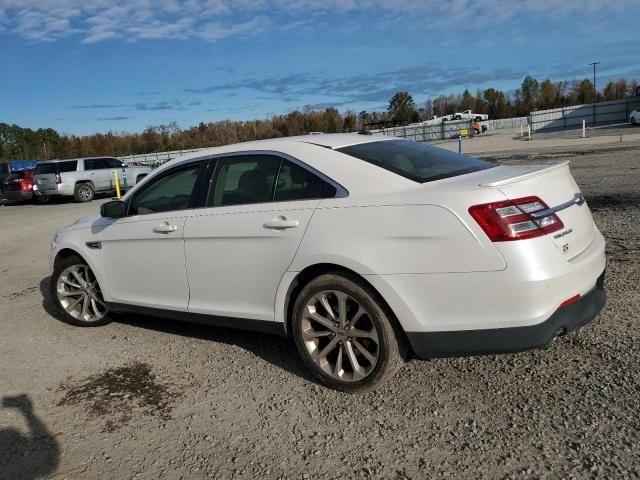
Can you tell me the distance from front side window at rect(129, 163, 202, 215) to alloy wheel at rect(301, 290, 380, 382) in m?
1.50

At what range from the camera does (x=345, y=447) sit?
9.78 feet

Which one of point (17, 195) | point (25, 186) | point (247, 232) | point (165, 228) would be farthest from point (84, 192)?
point (247, 232)

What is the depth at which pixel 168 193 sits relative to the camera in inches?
184

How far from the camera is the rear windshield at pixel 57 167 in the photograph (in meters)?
20.8

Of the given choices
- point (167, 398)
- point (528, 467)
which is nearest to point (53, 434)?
point (167, 398)

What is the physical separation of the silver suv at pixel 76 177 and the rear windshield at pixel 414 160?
18.0 metres

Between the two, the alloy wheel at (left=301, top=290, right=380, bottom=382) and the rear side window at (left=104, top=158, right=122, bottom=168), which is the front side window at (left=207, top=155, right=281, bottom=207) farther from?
the rear side window at (left=104, top=158, right=122, bottom=168)

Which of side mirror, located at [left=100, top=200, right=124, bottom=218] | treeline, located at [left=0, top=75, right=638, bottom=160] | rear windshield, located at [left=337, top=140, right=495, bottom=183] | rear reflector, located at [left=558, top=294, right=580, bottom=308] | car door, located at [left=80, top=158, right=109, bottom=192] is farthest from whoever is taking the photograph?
treeline, located at [left=0, top=75, right=638, bottom=160]

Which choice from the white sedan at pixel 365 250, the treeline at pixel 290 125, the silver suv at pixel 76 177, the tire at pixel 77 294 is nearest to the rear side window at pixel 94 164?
the silver suv at pixel 76 177

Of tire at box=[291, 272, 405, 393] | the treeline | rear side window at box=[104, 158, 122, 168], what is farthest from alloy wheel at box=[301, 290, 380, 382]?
the treeline

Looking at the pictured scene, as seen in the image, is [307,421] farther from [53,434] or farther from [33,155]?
[33,155]

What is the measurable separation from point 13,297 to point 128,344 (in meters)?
3.01

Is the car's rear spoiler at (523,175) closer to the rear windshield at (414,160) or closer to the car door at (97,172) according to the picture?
the rear windshield at (414,160)

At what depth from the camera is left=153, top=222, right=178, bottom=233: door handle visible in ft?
14.3
